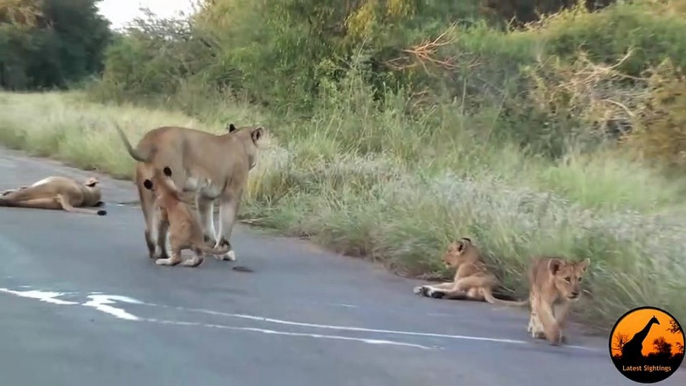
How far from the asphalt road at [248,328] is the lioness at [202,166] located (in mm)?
395

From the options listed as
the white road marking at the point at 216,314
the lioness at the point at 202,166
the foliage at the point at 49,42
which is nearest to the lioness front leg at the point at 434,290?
the white road marking at the point at 216,314

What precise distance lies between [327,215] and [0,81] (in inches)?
1951

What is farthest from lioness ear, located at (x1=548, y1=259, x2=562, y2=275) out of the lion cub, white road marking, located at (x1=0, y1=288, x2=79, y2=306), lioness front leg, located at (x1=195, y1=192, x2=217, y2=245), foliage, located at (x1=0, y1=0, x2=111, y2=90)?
foliage, located at (x1=0, y1=0, x2=111, y2=90)

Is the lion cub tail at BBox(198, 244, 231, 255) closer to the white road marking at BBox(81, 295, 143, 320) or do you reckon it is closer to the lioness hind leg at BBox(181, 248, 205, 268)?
the lioness hind leg at BBox(181, 248, 205, 268)

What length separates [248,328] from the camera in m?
7.90

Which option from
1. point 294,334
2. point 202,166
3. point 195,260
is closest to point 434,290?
point 294,334

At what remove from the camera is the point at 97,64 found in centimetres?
6206

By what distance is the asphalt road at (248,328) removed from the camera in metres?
6.67

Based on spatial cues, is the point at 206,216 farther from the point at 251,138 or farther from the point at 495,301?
the point at 495,301

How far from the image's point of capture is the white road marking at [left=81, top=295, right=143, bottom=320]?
8.07 meters

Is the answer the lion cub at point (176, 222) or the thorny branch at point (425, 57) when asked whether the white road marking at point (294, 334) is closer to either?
the lion cub at point (176, 222)

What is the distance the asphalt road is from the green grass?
1.92 feet

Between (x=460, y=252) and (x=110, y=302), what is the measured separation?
311cm

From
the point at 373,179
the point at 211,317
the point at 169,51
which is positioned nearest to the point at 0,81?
the point at 169,51
